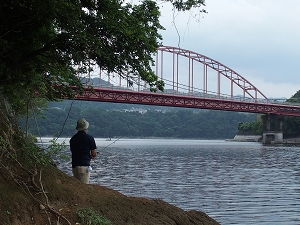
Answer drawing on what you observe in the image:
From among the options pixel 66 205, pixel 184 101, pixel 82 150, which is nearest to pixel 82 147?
pixel 82 150

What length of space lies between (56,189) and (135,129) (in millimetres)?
155436

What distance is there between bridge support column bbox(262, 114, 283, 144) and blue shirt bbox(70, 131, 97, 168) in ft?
335

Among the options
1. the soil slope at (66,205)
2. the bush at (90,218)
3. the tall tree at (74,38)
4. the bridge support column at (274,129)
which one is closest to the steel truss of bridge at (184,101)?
the bridge support column at (274,129)

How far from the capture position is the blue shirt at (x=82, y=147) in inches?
387

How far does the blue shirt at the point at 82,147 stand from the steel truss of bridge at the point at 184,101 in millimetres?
51767

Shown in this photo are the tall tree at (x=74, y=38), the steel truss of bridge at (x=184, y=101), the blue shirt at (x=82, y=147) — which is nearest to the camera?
the tall tree at (x=74, y=38)

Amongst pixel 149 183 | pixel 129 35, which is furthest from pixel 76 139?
pixel 149 183

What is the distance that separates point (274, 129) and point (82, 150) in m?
108

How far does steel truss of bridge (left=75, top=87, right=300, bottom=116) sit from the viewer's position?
74.1 metres

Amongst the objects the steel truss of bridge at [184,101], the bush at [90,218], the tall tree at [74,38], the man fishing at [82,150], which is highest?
the steel truss of bridge at [184,101]

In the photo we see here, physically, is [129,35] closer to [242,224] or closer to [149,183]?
[242,224]

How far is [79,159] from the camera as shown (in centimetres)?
992

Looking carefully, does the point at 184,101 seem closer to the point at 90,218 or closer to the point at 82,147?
the point at 82,147

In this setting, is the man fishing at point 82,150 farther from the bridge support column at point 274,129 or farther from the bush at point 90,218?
the bridge support column at point 274,129
